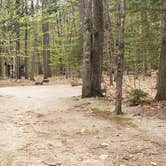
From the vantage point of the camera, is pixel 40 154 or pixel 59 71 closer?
pixel 40 154

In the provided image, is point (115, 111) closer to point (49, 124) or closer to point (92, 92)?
point (49, 124)

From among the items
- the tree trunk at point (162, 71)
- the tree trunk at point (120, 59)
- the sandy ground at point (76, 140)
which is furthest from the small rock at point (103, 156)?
the tree trunk at point (162, 71)

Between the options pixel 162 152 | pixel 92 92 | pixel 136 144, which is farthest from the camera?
pixel 92 92

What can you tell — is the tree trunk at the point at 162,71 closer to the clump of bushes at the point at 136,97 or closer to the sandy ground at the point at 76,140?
the clump of bushes at the point at 136,97

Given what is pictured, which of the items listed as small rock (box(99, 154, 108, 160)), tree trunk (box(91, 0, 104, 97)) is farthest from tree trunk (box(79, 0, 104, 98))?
small rock (box(99, 154, 108, 160))

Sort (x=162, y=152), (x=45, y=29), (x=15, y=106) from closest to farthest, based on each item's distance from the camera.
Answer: (x=162, y=152) → (x=15, y=106) → (x=45, y=29)

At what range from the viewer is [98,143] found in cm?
683

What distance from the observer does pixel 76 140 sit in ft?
23.2

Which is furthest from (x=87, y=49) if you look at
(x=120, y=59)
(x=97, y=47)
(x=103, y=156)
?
(x=103, y=156)

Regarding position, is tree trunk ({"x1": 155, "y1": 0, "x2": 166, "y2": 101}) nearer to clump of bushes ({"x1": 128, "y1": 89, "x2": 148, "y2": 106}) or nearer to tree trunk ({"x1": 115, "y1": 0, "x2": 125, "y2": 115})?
clump of bushes ({"x1": 128, "y1": 89, "x2": 148, "y2": 106})

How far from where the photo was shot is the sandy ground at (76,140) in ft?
19.0

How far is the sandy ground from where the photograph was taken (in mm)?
5801

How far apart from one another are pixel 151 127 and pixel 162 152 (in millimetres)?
1970

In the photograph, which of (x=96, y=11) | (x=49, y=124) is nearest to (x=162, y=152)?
(x=49, y=124)
